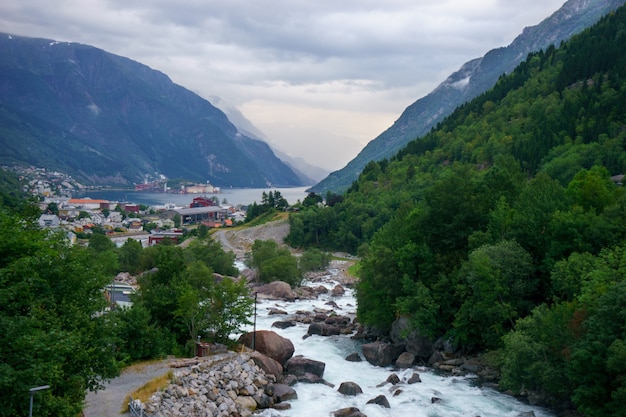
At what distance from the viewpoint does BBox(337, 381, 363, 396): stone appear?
3581 cm

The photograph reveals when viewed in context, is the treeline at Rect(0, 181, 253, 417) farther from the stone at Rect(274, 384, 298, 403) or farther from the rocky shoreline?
→ the stone at Rect(274, 384, 298, 403)

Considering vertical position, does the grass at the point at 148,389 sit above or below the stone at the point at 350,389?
above

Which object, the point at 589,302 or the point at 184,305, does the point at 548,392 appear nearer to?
the point at 589,302

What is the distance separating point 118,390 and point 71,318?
267 inches

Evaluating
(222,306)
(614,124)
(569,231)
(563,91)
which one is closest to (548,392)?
(569,231)

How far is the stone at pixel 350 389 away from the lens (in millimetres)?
35812

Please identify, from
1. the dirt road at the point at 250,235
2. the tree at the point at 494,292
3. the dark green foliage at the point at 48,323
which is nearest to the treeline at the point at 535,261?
the tree at the point at 494,292

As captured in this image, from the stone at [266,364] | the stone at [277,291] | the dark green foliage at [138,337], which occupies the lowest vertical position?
the stone at [277,291]

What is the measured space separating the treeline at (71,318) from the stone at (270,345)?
4.60 feet

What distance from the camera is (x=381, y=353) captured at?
43.7 m

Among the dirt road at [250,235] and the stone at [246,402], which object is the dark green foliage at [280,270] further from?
the stone at [246,402]

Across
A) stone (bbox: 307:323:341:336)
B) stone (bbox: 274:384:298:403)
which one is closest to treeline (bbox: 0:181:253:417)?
stone (bbox: 274:384:298:403)

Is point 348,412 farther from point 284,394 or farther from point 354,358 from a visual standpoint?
point 354,358

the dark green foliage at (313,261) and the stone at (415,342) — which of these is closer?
the stone at (415,342)
